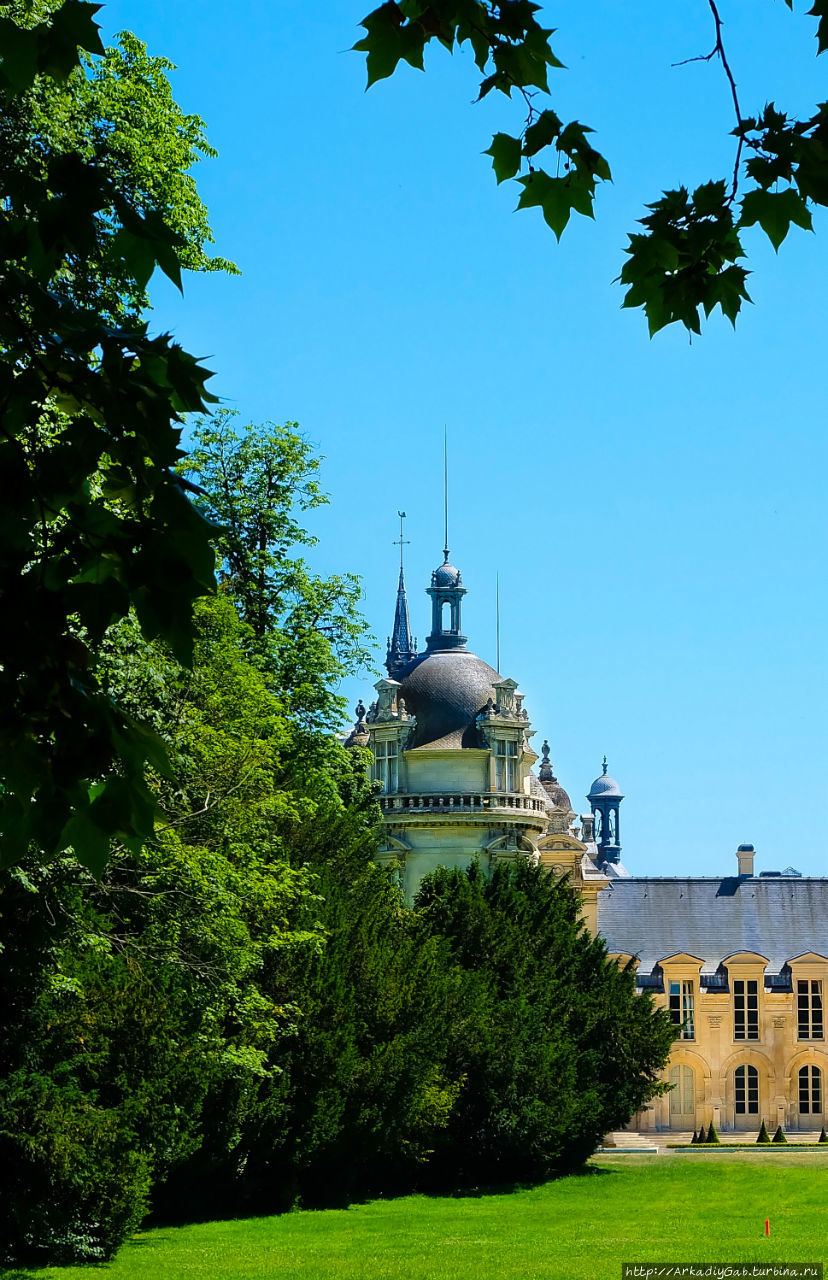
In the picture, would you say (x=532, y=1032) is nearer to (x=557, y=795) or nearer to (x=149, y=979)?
(x=149, y=979)

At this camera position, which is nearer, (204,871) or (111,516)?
(111,516)

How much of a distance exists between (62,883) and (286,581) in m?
19.4

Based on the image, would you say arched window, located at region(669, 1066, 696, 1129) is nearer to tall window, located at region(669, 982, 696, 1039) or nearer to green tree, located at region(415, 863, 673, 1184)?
tall window, located at region(669, 982, 696, 1039)

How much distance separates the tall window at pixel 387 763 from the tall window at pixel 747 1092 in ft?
92.7

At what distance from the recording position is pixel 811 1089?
8031 cm

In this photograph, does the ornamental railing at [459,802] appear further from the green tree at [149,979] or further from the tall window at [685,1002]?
the green tree at [149,979]

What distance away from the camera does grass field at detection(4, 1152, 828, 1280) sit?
26.1 m

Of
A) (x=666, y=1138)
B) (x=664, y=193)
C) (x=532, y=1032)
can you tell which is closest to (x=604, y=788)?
(x=666, y=1138)

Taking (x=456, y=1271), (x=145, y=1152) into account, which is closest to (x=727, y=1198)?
(x=456, y=1271)

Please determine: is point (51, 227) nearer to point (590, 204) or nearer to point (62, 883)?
point (590, 204)

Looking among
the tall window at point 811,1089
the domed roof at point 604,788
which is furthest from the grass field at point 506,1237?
the domed roof at point 604,788

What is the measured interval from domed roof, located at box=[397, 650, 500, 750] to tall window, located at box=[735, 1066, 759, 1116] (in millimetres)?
27249

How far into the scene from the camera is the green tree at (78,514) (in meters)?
5.18

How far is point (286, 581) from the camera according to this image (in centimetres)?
4047
